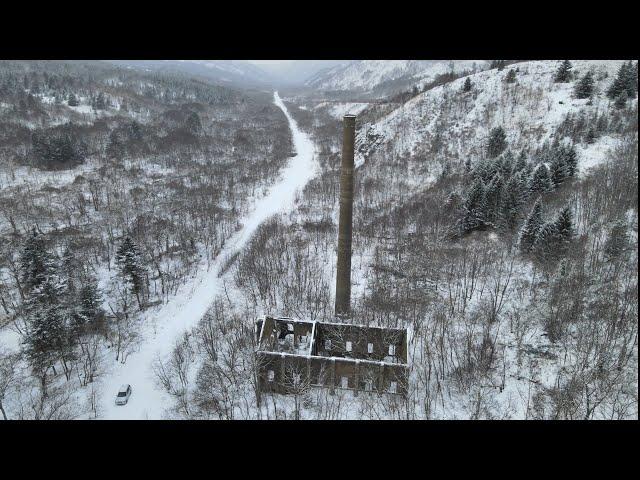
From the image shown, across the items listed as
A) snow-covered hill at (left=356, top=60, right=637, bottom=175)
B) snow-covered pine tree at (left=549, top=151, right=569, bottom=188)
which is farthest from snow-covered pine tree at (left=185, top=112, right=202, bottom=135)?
snow-covered pine tree at (left=549, top=151, right=569, bottom=188)

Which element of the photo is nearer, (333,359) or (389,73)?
(333,359)

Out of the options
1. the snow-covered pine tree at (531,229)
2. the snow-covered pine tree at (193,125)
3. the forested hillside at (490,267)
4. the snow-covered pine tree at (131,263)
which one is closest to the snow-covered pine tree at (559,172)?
the forested hillside at (490,267)

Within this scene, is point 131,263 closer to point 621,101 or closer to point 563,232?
point 563,232

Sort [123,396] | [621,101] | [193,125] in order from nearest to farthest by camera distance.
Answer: [123,396] → [621,101] → [193,125]

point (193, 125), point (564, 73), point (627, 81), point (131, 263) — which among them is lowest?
point (131, 263)

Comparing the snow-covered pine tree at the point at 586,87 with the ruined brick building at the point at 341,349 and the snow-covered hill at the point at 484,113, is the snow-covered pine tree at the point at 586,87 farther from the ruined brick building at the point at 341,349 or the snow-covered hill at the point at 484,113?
the ruined brick building at the point at 341,349

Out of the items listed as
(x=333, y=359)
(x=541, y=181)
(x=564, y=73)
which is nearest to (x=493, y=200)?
(x=541, y=181)

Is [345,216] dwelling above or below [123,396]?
above
